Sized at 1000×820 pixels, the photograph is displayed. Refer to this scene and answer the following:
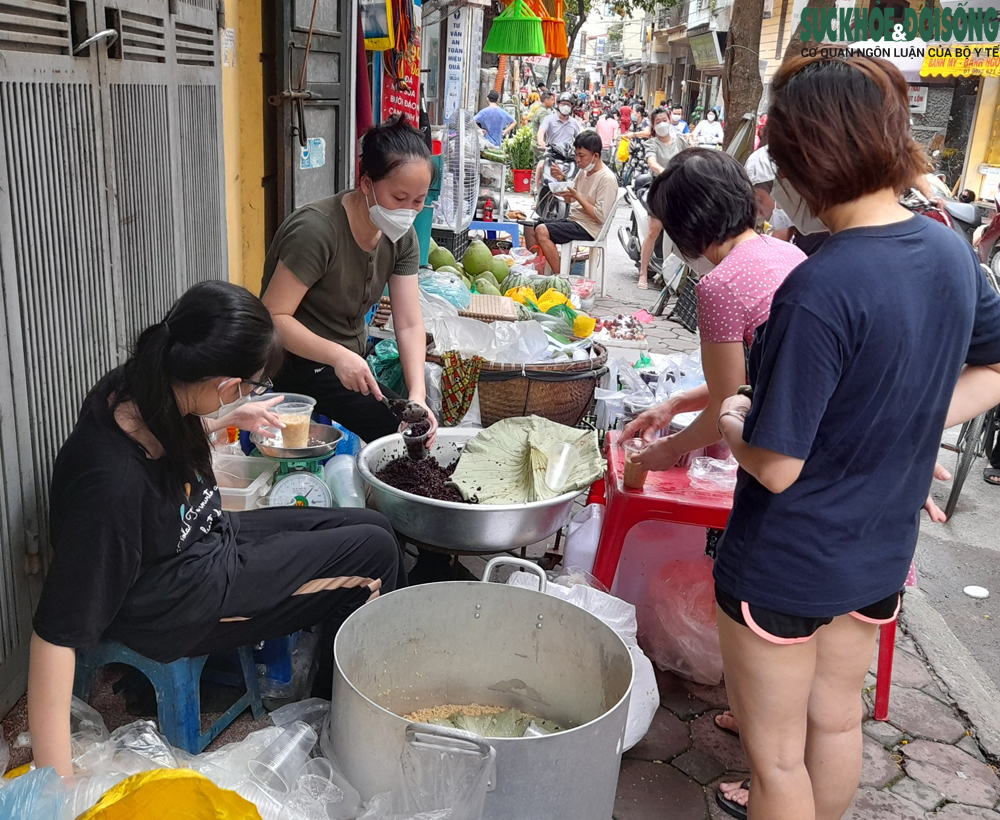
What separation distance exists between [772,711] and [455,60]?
895cm

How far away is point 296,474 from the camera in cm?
289

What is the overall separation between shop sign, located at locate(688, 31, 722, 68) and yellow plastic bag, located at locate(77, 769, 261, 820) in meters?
33.3

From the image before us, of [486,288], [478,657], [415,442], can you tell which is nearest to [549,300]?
[486,288]

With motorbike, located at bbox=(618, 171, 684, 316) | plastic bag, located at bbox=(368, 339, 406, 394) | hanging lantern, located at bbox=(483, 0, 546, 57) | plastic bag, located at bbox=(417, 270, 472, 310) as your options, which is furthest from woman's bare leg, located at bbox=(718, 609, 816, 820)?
hanging lantern, located at bbox=(483, 0, 546, 57)

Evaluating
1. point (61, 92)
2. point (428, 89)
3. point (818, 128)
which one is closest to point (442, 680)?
point (818, 128)

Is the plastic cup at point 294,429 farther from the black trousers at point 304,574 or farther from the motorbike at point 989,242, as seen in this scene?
the motorbike at point 989,242

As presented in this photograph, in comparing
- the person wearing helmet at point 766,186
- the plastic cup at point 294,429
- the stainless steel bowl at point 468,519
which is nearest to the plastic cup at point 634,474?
the stainless steel bowl at point 468,519

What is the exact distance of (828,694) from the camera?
77.5 inches

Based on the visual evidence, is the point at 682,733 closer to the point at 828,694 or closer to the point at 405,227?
the point at 828,694

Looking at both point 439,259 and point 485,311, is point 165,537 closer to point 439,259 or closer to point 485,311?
point 485,311

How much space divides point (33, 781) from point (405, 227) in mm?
2215

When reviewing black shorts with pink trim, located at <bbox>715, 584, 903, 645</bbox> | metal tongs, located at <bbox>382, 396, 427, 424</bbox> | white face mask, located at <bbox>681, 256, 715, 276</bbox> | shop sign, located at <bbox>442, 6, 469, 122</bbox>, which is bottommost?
metal tongs, located at <bbox>382, 396, 427, 424</bbox>

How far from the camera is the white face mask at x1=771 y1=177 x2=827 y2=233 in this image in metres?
1.77

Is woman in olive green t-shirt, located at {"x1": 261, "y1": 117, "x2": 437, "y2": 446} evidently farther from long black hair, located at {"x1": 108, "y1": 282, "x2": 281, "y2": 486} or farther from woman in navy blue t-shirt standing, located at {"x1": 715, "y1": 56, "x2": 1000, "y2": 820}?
woman in navy blue t-shirt standing, located at {"x1": 715, "y1": 56, "x2": 1000, "y2": 820}
